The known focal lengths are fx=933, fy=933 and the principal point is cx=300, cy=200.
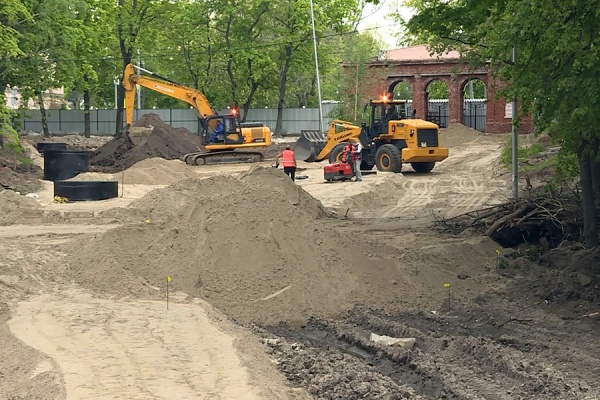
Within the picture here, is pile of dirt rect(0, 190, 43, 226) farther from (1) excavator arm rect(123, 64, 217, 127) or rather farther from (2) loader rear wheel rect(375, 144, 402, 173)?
(1) excavator arm rect(123, 64, 217, 127)

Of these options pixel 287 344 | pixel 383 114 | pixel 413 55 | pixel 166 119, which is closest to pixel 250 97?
pixel 166 119

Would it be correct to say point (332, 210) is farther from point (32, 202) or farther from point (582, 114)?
point (582, 114)

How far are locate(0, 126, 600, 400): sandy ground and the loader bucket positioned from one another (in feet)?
63.8

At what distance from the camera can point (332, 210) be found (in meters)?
24.1

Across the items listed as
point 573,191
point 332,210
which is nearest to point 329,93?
point 332,210

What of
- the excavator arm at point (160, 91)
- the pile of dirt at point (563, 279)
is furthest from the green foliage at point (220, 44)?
the pile of dirt at point (563, 279)

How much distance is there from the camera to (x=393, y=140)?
34094mm

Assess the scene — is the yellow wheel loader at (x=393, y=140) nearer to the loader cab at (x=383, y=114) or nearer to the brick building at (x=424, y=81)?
the loader cab at (x=383, y=114)

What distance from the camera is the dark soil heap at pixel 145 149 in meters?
40.3

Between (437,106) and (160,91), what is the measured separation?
32825 millimetres

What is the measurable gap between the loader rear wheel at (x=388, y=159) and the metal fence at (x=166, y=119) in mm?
30450

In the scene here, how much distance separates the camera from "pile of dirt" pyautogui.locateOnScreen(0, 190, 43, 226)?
21219 mm

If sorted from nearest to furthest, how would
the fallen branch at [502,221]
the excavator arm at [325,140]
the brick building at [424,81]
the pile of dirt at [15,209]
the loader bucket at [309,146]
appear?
1. the fallen branch at [502,221]
2. the pile of dirt at [15,209]
3. the excavator arm at [325,140]
4. the loader bucket at [309,146]
5. the brick building at [424,81]

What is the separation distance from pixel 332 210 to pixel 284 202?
8.00 metres
